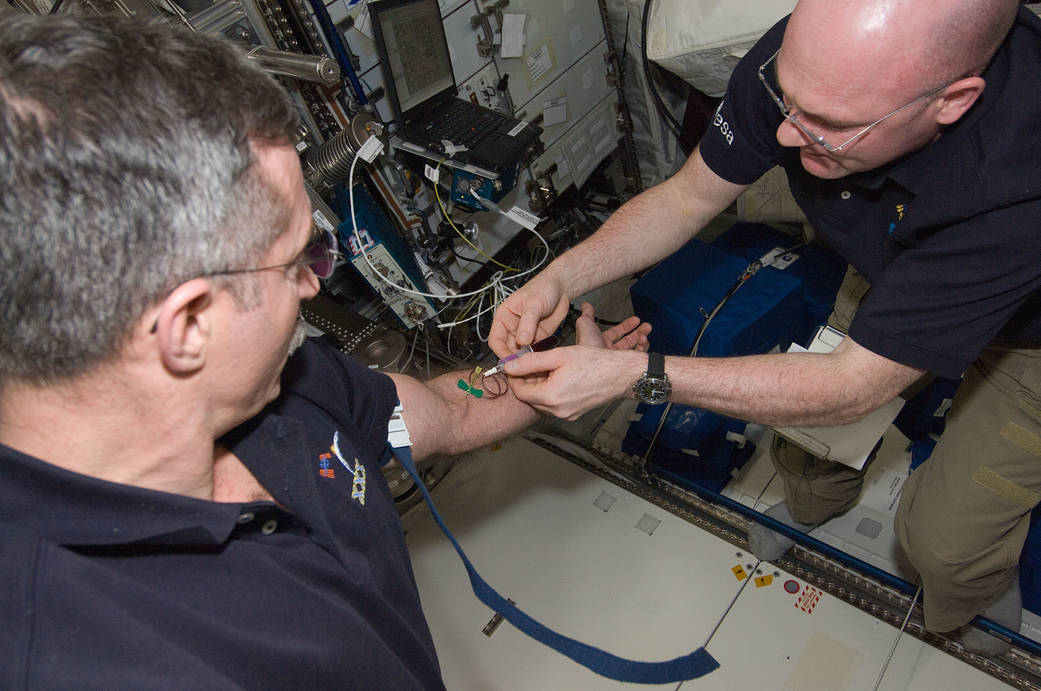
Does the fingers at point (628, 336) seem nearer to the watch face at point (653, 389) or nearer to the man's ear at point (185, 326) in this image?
the watch face at point (653, 389)

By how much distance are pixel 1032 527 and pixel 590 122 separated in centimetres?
273

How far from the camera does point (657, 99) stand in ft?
10.9

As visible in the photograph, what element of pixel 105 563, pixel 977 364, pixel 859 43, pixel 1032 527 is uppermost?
pixel 859 43

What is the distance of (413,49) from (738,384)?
1856mm

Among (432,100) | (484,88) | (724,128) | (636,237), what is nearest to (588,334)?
(636,237)

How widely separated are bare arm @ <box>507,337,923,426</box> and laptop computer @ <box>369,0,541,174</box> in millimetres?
1227

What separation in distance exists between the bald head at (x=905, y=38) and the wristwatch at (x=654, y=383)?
0.71m

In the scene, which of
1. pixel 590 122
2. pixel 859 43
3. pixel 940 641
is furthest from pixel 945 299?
pixel 590 122

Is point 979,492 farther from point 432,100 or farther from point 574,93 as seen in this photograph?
point 574,93

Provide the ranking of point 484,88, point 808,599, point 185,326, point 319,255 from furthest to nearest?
point 484,88
point 808,599
point 319,255
point 185,326

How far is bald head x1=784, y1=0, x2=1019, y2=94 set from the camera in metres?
1.05

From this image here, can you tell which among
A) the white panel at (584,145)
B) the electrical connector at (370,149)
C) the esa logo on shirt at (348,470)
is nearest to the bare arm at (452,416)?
the esa logo on shirt at (348,470)

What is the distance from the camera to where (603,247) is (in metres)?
1.83

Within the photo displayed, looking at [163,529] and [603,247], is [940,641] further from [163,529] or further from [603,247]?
[163,529]
